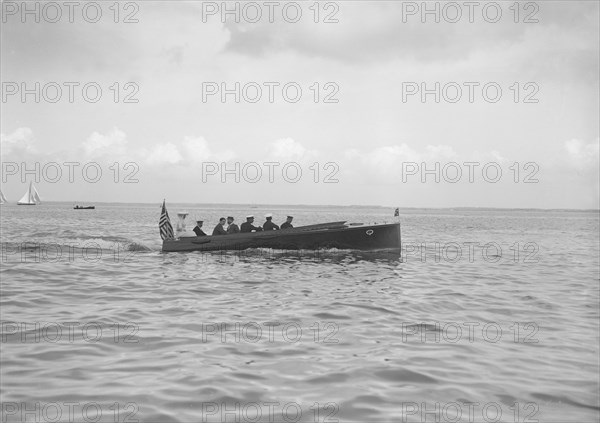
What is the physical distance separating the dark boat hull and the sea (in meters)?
5.77

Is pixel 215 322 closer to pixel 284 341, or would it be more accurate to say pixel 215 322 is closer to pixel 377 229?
pixel 284 341

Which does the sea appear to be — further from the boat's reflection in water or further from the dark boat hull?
the dark boat hull

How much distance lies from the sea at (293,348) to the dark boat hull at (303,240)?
5.77m

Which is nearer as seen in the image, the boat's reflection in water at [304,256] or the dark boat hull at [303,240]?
the boat's reflection in water at [304,256]

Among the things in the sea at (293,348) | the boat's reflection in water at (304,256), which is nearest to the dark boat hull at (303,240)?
the boat's reflection in water at (304,256)

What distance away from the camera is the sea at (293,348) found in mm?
5434

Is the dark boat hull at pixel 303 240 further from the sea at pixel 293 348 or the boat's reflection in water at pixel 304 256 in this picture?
the sea at pixel 293 348

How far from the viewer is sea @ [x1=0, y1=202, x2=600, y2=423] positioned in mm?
5434

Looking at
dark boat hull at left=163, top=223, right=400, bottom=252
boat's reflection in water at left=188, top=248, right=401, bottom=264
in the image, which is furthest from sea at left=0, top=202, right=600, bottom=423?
dark boat hull at left=163, top=223, right=400, bottom=252

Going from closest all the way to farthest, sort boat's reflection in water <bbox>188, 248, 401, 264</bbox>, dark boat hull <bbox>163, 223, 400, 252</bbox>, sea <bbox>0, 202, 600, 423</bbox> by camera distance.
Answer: sea <bbox>0, 202, 600, 423</bbox>
boat's reflection in water <bbox>188, 248, 401, 264</bbox>
dark boat hull <bbox>163, 223, 400, 252</bbox>

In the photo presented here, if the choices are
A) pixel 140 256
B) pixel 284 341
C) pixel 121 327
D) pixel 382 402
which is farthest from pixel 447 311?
pixel 140 256

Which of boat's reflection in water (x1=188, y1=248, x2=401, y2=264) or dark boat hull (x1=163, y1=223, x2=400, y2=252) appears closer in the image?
boat's reflection in water (x1=188, y1=248, x2=401, y2=264)

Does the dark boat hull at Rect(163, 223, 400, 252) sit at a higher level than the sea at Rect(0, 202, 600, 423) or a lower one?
higher

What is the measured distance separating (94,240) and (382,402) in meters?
26.7
